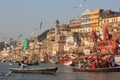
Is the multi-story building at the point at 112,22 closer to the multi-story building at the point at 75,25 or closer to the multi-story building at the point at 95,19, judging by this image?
the multi-story building at the point at 95,19

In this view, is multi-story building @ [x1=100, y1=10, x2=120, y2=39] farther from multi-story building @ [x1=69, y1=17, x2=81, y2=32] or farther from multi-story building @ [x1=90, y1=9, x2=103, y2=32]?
multi-story building @ [x1=69, y1=17, x2=81, y2=32]

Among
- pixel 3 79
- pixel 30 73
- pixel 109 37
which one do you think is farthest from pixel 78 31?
pixel 3 79

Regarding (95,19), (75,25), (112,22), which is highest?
(95,19)

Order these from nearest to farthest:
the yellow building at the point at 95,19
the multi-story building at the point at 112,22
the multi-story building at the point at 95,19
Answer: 1. the multi-story building at the point at 112,22
2. the multi-story building at the point at 95,19
3. the yellow building at the point at 95,19

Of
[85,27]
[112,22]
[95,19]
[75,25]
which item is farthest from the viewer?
[75,25]

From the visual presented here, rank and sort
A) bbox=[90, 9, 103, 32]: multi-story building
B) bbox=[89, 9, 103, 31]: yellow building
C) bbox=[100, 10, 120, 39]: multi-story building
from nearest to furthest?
1. bbox=[100, 10, 120, 39]: multi-story building
2. bbox=[90, 9, 103, 32]: multi-story building
3. bbox=[89, 9, 103, 31]: yellow building

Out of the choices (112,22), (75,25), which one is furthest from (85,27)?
(112,22)

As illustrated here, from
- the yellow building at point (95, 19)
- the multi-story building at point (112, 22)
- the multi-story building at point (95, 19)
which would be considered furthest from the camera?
the yellow building at point (95, 19)

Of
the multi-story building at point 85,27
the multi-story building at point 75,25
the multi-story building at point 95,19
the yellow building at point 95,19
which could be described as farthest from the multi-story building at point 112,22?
the multi-story building at point 75,25

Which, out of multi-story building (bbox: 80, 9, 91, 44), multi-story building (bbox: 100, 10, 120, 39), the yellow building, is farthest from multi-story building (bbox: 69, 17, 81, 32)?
multi-story building (bbox: 100, 10, 120, 39)

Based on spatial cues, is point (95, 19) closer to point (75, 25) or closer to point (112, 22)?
point (112, 22)

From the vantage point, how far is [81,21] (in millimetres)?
184375

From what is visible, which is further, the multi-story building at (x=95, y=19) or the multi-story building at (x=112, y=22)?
the multi-story building at (x=95, y=19)

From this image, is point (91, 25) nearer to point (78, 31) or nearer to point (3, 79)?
point (78, 31)
